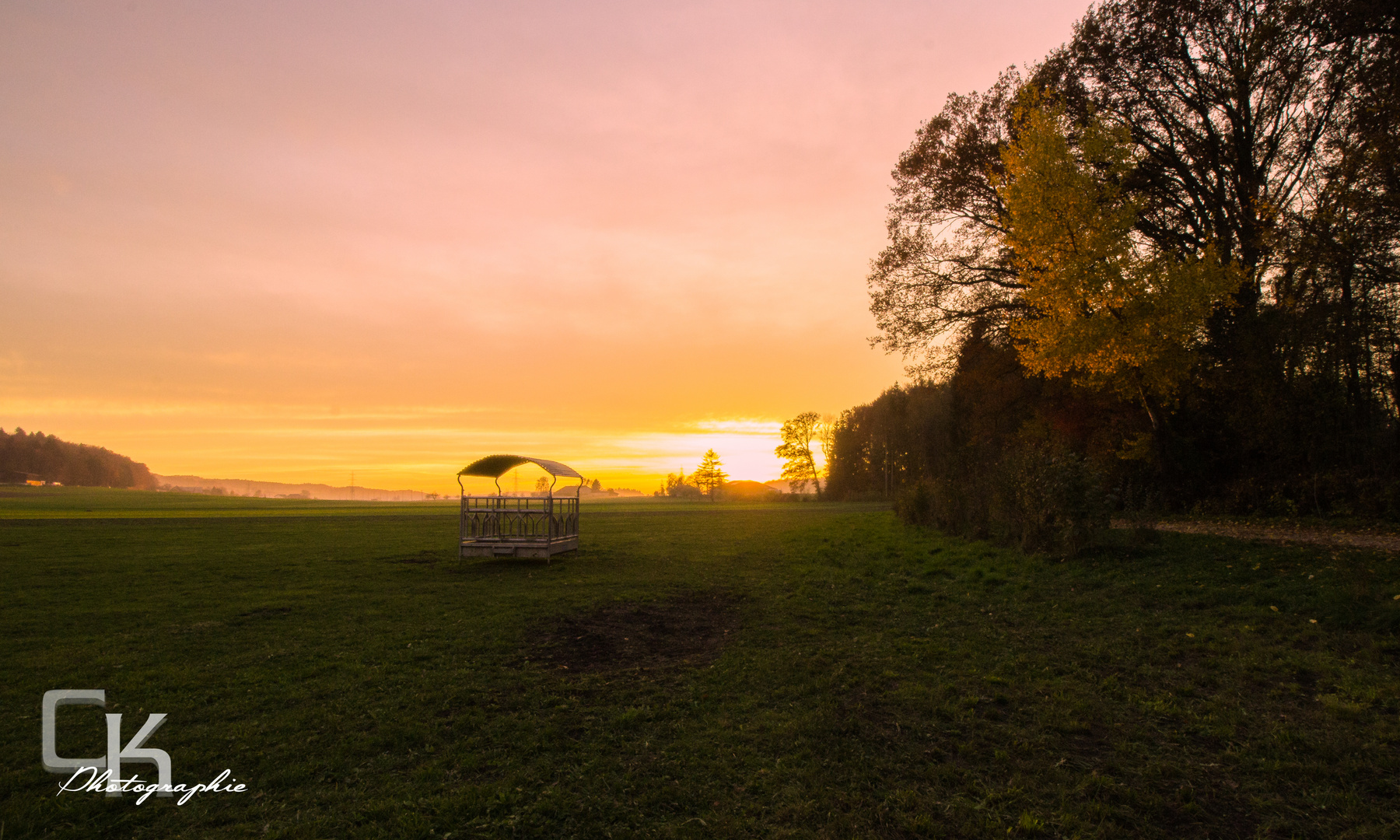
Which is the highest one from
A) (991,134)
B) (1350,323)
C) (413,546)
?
(991,134)

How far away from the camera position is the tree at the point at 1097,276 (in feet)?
50.8

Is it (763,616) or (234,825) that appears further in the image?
(763,616)

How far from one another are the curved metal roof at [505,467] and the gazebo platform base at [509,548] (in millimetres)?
1795

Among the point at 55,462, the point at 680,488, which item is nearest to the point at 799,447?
the point at 680,488

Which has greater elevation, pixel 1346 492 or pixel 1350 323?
pixel 1350 323

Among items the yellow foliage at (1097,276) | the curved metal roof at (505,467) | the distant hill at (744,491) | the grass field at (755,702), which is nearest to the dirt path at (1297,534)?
the grass field at (755,702)

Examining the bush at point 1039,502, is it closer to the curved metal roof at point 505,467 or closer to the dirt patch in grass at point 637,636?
the dirt patch in grass at point 637,636

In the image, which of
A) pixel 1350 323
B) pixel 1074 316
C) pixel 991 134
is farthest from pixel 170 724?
pixel 991 134

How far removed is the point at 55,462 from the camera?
125938 millimetres

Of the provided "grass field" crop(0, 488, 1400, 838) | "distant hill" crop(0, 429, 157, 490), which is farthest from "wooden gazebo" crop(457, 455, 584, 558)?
"distant hill" crop(0, 429, 157, 490)

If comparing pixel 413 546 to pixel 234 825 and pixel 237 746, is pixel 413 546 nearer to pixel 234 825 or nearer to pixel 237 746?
pixel 237 746

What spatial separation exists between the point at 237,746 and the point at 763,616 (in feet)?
22.0

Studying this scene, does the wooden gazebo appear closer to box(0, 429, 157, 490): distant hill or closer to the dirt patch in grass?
the dirt patch in grass

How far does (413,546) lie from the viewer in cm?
2083
